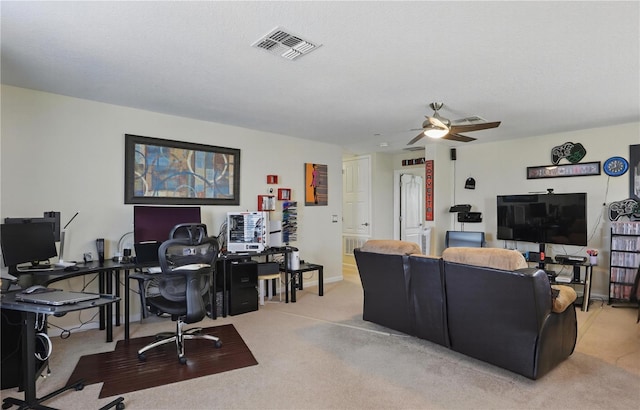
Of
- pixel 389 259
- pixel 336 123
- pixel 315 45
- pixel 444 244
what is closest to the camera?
pixel 315 45

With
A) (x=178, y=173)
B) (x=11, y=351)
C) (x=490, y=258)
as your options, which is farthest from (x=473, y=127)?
(x=11, y=351)

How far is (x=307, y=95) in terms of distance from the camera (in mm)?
3805

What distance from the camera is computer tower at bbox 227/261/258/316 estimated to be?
4430 mm

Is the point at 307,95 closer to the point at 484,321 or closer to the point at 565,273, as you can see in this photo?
the point at 484,321

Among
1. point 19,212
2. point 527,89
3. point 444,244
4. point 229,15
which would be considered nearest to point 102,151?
point 19,212

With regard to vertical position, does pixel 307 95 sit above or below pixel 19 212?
above

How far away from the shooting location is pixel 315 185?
6211 mm

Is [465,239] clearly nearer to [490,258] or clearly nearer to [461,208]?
[461,208]

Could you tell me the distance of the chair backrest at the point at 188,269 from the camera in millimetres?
3021

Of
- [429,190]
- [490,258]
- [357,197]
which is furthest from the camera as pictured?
[357,197]

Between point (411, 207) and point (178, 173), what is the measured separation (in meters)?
5.07

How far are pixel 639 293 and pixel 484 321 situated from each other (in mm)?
2636

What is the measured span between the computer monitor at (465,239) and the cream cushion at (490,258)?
3.33 meters

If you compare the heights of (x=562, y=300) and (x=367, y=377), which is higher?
(x=562, y=300)
